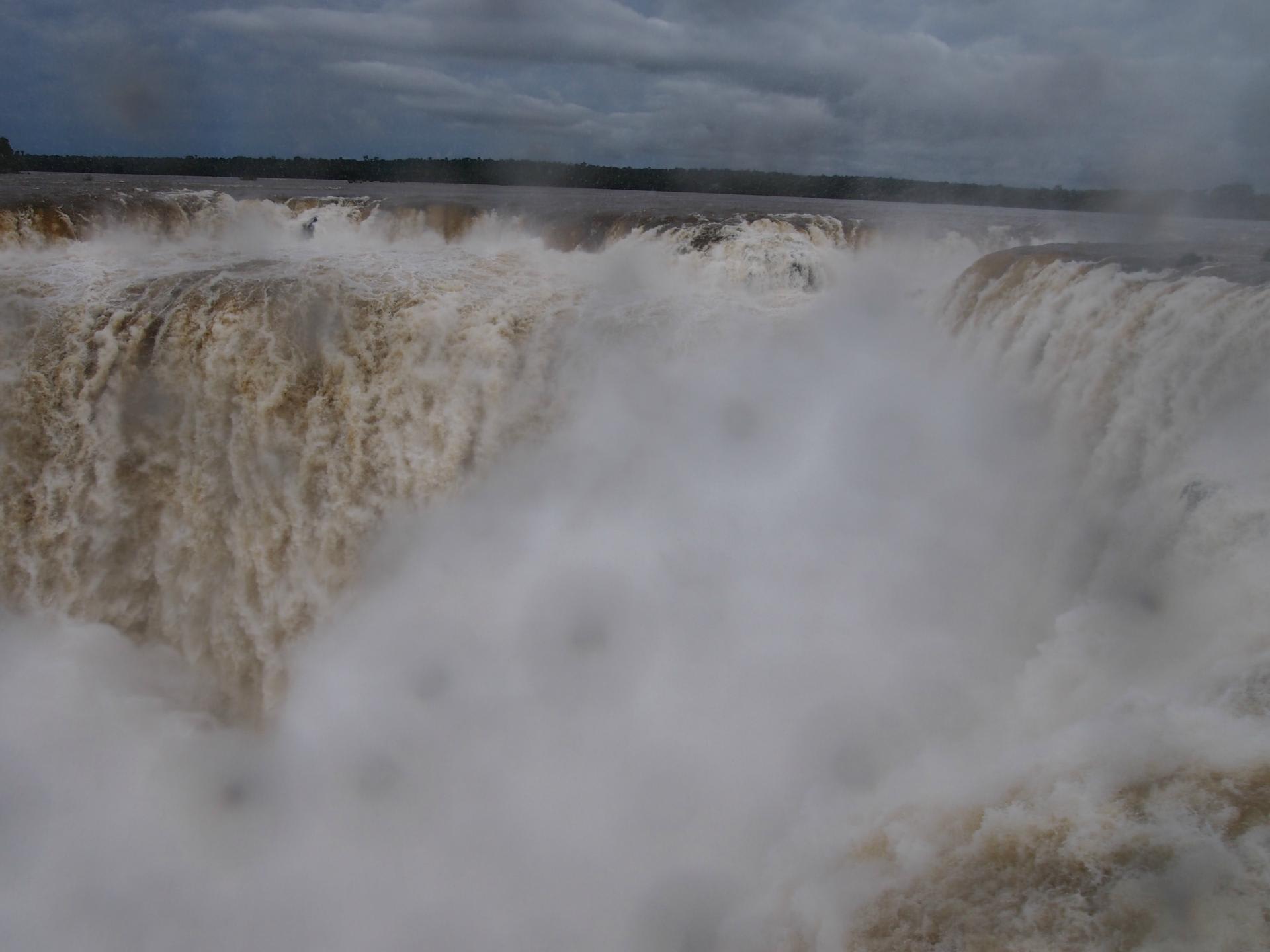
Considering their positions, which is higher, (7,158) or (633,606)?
(7,158)

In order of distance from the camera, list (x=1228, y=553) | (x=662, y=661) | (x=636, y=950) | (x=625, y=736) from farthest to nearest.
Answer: (x=662, y=661) → (x=625, y=736) → (x=636, y=950) → (x=1228, y=553)

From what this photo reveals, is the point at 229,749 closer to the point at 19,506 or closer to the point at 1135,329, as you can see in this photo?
the point at 19,506

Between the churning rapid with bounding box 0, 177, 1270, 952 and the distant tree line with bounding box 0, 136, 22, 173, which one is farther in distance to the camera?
the distant tree line with bounding box 0, 136, 22, 173

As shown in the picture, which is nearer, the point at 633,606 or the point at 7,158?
the point at 633,606

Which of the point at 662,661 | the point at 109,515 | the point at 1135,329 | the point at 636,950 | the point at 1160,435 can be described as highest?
the point at 1135,329

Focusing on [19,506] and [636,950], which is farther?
[19,506]

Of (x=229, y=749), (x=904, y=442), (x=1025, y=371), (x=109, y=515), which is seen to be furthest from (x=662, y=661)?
(x=109, y=515)

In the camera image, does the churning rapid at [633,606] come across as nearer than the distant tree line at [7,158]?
Yes

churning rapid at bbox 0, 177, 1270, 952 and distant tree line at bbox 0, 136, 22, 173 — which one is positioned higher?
distant tree line at bbox 0, 136, 22, 173
